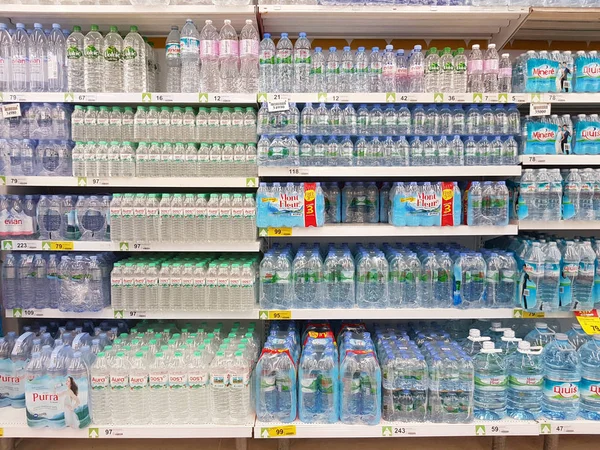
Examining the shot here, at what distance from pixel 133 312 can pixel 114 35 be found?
1.87 metres

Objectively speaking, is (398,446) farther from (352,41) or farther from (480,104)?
(352,41)

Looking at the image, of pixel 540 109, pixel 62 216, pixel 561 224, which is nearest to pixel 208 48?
pixel 62 216

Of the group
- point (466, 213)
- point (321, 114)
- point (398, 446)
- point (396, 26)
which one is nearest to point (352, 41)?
point (396, 26)

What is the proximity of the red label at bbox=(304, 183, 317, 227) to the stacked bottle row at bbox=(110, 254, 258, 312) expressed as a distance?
0.50 m

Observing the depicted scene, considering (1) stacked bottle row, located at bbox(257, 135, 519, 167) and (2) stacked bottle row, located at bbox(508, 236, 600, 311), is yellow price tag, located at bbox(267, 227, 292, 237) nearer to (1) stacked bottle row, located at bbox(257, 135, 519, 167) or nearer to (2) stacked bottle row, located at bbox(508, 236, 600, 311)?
(1) stacked bottle row, located at bbox(257, 135, 519, 167)

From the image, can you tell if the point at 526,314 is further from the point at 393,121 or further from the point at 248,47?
the point at 248,47

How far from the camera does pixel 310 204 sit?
8.86 feet

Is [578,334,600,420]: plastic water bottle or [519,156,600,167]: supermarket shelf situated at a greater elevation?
[519,156,600,167]: supermarket shelf

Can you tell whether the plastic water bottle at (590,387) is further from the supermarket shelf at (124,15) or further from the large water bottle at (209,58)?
the supermarket shelf at (124,15)

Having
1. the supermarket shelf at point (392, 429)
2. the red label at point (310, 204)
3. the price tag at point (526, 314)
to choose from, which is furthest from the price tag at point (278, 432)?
the price tag at point (526, 314)

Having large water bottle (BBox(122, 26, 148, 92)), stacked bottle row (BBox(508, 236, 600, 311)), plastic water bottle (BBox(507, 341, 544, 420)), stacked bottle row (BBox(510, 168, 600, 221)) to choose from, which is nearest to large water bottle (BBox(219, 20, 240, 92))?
large water bottle (BBox(122, 26, 148, 92))

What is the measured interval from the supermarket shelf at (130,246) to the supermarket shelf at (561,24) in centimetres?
236

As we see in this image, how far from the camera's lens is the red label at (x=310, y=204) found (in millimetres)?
2699

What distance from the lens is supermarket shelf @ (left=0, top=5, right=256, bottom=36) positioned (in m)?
2.62
